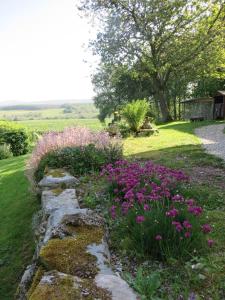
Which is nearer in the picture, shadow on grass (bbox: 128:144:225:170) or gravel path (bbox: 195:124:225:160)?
shadow on grass (bbox: 128:144:225:170)

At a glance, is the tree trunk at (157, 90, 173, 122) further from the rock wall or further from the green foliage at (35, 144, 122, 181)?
the rock wall

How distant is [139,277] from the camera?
2.29 meters

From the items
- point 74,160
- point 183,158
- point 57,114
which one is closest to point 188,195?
point 74,160

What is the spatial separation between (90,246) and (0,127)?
13.2 m

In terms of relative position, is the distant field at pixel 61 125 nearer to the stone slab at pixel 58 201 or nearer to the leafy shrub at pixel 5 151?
the leafy shrub at pixel 5 151

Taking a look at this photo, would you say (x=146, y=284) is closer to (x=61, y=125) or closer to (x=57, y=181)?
(x=57, y=181)

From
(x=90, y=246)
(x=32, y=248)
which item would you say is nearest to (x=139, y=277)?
(x=90, y=246)

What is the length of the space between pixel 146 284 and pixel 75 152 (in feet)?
12.4

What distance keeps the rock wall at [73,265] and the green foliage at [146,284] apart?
0.08 metres

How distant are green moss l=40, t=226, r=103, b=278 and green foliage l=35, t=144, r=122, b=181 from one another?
112 inches

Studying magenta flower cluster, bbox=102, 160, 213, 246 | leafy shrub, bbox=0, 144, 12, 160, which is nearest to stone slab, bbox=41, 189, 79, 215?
magenta flower cluster, bbox=102, 160, 213, 246

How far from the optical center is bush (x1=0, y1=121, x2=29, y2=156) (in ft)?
48.3

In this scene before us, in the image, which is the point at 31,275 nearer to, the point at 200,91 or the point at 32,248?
the point at 32,248

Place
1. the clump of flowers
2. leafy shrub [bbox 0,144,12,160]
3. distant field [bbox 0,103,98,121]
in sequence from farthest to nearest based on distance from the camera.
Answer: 1. distant field [bbox 0,103,98,121]
2. leafy shrub [bbox 0,144,12,160]
3. the clump of flowers
